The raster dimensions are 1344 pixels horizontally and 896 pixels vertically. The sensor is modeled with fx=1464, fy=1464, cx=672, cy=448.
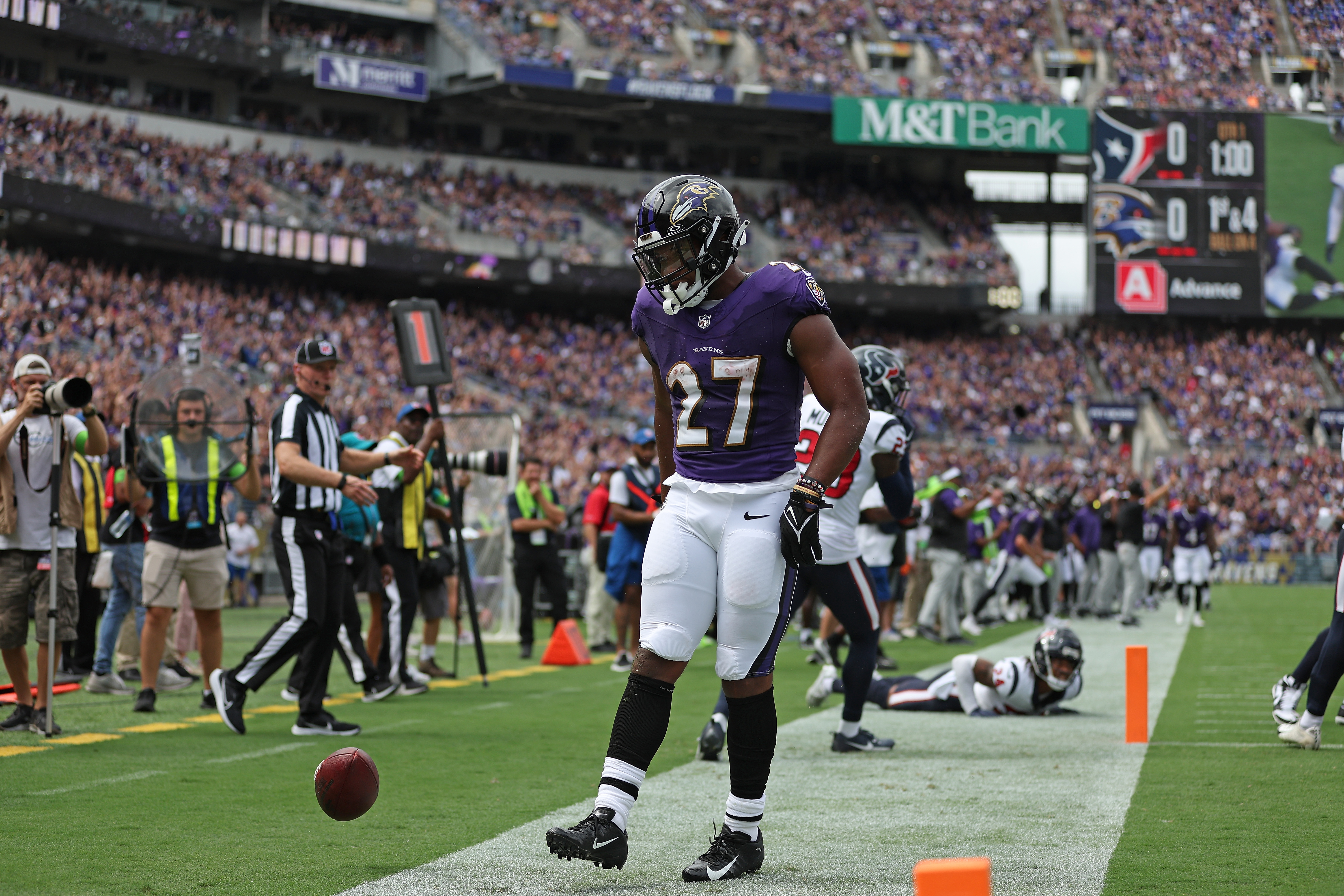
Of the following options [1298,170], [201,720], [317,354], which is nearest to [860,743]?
[317,354]

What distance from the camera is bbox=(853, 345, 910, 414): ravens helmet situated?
7555 mm

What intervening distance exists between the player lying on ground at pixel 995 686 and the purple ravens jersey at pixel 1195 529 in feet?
38.2

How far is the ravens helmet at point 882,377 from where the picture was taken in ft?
24.8

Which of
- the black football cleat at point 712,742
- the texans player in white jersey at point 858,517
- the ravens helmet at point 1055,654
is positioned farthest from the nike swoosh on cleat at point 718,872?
the ravens helmet at point 1055,654

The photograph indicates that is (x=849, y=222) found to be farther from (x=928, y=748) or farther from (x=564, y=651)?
(x=928, y=748)

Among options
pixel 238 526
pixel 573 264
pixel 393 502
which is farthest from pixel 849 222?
pixel 393 502

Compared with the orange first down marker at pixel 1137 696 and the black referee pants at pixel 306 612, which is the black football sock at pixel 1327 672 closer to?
the orange first down marker at pixel 1137 696

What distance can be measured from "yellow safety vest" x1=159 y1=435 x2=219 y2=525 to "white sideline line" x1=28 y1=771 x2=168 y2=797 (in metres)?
2.48

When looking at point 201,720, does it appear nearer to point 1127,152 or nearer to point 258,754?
point 258,754

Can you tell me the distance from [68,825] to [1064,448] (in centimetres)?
3837

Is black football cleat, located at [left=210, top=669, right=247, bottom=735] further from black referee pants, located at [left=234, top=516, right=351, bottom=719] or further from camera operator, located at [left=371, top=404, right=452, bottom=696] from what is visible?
camera operator, located at [left=371, top=404, right=452, bottom=696]

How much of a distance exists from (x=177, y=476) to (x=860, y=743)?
4.36 m

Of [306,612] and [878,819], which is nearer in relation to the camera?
[878,819]

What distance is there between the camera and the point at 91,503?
35.7 ft
